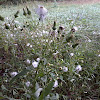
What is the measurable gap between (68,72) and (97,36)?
926 mm

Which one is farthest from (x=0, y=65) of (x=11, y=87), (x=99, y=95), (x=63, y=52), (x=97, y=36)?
(x=97, y=36)

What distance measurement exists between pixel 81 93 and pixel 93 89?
0.10 m

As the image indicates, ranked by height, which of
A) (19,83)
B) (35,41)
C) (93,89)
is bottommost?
(93,89)

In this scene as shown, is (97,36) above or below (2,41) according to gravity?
below

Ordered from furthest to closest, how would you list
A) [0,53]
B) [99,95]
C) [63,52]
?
1. [0,53]
2. [63,52]
3. [99,95]

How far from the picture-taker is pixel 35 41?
1.23 metres

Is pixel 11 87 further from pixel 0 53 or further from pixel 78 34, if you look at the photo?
pixel 78 34

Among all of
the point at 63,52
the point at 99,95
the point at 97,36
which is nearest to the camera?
the point at 99,95

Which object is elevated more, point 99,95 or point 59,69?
point 59,69

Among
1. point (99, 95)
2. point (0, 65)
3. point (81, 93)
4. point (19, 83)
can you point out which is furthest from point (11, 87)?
point (99, 95)

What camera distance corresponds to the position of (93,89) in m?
0.87

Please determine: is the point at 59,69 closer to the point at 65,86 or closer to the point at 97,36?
the point at 65,86

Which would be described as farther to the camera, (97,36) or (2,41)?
(97,36)

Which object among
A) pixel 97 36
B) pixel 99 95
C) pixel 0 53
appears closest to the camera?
pixel 99 95
